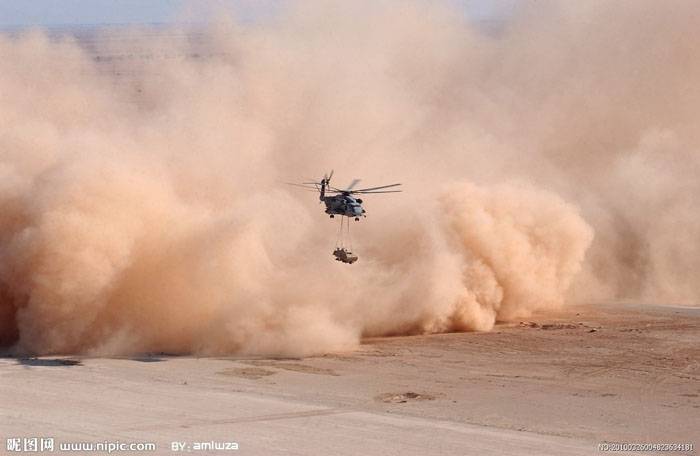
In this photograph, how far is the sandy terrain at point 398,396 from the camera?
18453 mm

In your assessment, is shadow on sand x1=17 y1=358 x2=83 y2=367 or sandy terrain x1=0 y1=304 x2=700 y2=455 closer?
sandy terrain x1=0 y1=304 x2=700 y2=455

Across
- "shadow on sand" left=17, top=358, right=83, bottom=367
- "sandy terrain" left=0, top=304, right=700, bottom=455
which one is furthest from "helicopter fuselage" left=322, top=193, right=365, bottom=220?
"shadow on sand" left=17, top=358, right=83, bottom=367

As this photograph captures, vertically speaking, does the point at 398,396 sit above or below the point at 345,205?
below

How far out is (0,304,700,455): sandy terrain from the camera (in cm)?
1845

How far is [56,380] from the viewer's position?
23.6 meters

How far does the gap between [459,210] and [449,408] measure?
1250cm

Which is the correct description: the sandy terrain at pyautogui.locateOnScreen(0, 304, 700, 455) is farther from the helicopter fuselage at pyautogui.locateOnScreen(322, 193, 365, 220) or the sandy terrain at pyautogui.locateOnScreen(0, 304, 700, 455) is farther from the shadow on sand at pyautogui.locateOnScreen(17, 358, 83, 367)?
the helicopter fuselage at pyautogui.locateOnScreen(322, 193, 365, 220)

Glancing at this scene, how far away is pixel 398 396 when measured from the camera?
2228cm

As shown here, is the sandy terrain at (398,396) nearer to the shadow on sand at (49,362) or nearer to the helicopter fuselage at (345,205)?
the shadow on sand at (49,362)

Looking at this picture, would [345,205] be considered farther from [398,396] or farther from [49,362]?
[49,362]

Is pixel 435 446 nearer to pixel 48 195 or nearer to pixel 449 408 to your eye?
pixel 449 408

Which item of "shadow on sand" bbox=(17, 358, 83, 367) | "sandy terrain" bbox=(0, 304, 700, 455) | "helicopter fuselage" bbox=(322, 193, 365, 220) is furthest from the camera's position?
"helicopter fuselage" bbox=(322, 193, 365, 220)

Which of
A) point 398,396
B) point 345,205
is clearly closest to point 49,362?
point 345,205

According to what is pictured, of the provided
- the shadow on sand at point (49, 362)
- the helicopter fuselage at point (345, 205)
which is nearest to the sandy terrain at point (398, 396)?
the shadow on sand at point (49, 362)
